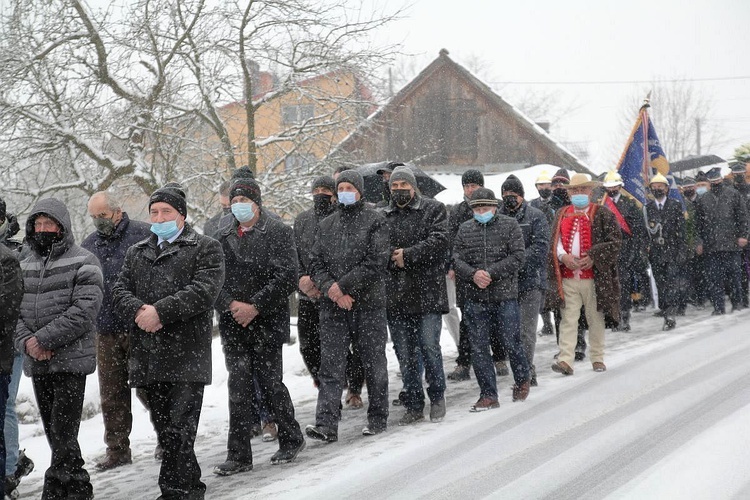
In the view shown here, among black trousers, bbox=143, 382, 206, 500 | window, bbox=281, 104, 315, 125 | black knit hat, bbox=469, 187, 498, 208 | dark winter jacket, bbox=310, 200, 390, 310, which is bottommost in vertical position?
black trousers, bbox=143, 382, 206, 500

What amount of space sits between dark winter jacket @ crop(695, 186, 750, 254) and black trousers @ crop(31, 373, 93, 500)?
11468mm

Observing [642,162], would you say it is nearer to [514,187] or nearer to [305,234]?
[514,187]

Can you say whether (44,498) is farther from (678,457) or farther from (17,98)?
(17,98)

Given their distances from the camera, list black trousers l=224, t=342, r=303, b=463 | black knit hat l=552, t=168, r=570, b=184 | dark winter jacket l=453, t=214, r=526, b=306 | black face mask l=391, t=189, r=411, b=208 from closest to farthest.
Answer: black trousers l=224, t=342, r=303, b=463 < black face mask l=391, t=189, r=411, b=208 < dark winter jacket l=453, t=214, r=526, b=306 < black knit hat l=552, t=168, r=570, b=184

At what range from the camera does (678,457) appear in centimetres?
651

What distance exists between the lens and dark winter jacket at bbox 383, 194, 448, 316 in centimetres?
836

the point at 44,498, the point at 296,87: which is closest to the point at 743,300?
the point at 296,87

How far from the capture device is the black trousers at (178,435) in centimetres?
605

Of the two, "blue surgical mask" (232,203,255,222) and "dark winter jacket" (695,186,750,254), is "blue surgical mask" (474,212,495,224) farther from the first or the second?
"dark winter jacket" (695,186,750,254)

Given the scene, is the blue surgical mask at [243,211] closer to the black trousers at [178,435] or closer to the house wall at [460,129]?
the black trousers at [178,435]

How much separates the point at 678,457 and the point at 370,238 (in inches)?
113

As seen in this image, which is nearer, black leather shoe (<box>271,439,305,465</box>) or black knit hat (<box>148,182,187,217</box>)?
black knit hat (<box>148,182,187,217</box>)

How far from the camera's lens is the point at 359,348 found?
795cm

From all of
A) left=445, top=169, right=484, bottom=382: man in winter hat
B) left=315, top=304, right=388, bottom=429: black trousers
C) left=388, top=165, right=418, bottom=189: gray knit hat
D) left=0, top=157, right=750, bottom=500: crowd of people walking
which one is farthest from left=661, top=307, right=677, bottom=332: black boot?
left=315, top=304, right=388, bottom=429: black trousers
